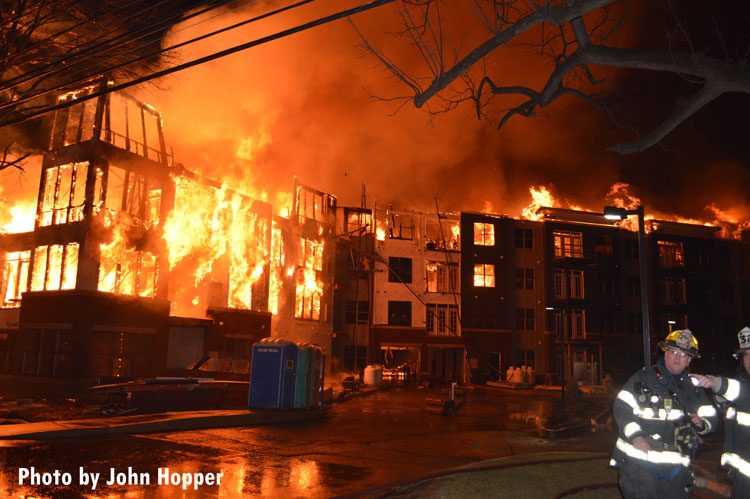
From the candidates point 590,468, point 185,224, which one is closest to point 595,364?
point 185,224

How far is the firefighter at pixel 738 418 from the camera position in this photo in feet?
17.2

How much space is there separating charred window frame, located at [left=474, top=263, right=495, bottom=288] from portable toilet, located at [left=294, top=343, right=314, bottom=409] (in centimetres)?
3032

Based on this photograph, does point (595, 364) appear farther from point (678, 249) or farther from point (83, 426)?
point (83, 426)

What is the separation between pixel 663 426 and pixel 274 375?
46.4 feet

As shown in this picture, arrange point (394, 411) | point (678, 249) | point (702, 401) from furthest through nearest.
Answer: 1. point (678, 249)
2. point (394, 411)
3. point (702, 401)

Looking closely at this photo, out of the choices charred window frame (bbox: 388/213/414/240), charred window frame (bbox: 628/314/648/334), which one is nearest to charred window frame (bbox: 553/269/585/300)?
charred window frame (bbox: 628/314/648/334)

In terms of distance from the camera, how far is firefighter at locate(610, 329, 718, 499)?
512 cm

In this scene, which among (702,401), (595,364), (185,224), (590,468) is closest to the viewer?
(702,401)

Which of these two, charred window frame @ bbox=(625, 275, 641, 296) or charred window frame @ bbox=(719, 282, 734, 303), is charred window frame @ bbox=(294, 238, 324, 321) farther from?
charred window frame @ bbox=(719, 282, 734, 303)

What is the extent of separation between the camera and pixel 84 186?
25.5 metres

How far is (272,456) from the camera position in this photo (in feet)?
36.5

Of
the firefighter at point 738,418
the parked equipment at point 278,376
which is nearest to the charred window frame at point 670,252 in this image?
the parked equipment at point 278,376

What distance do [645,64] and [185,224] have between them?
2562 cm

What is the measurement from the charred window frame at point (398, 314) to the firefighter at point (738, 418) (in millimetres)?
40031
